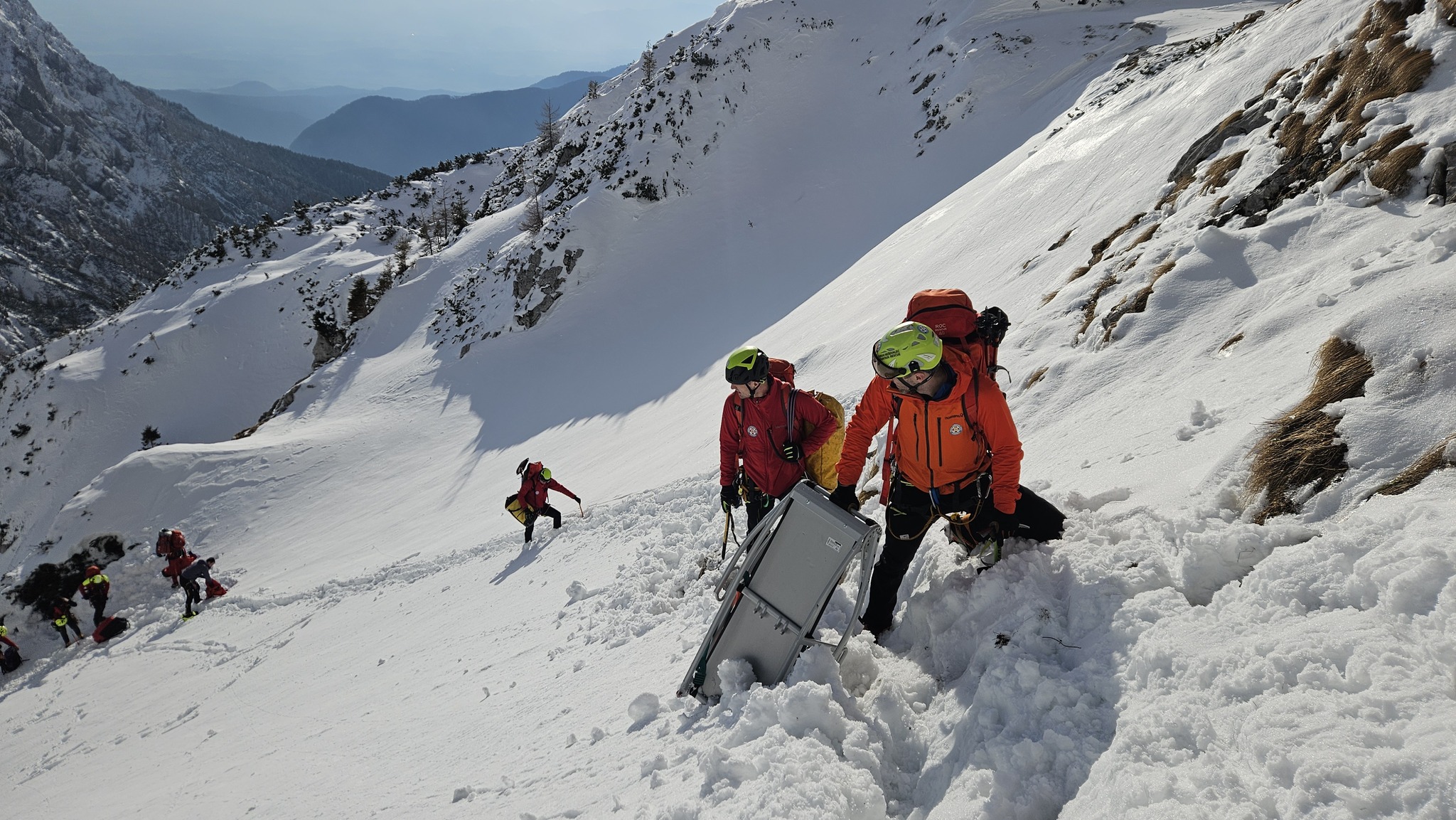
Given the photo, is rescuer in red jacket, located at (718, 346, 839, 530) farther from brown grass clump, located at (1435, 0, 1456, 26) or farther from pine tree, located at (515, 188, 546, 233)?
pine tree, located at (515, 188, 546, 233)

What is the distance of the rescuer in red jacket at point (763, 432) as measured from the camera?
17.9 ft

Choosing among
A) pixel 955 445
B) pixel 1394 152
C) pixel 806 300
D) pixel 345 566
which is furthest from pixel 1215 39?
pixel 345 566

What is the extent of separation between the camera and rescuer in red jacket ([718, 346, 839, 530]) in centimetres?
545

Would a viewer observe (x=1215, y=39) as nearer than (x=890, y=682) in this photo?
No

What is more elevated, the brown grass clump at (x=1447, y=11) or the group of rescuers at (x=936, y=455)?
the brown grass clump at (x=1447, y=11)

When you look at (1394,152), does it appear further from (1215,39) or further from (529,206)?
(529,206)

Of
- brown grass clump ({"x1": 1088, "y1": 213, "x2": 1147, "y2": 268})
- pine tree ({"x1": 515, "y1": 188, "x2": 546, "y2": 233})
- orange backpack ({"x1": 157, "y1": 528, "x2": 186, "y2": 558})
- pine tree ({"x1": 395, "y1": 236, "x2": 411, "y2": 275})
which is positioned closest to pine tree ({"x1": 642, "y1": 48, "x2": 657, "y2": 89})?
pine tree ({"x1": 515, "y1": 188, "x2": 546, "y2": 233})

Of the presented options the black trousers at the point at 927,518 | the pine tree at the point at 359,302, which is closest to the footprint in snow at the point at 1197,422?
the black trousers at the point at 927,518

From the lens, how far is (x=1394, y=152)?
5.46 m

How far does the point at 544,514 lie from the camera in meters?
11.9

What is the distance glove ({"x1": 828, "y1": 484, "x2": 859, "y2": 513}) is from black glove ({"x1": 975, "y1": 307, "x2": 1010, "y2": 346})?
4.39ft

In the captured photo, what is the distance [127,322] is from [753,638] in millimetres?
55808

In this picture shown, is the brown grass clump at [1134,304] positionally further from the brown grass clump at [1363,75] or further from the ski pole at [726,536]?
the ski pole at [726,536]

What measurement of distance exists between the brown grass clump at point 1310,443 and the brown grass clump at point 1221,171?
466 cm
